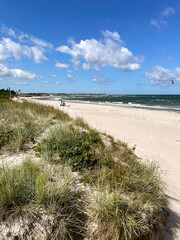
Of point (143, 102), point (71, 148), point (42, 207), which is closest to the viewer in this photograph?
point (42, 207)

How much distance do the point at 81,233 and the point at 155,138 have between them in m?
7.98

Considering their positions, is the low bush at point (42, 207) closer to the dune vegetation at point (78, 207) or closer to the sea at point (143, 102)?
the dune vegetation at point (78, 207)

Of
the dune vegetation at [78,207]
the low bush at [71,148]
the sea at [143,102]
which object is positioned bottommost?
the dune vegetation at [78,207]

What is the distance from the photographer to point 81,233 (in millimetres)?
1984

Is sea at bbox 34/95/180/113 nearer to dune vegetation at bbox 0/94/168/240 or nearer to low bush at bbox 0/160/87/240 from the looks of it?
dune vegetation at bbox 0/94/168/240

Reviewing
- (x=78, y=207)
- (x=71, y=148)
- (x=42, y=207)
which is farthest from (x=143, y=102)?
(x=42, y=207)

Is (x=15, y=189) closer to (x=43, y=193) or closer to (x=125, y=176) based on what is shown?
(x=43, y=193)

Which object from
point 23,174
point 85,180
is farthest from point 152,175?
point 23,174

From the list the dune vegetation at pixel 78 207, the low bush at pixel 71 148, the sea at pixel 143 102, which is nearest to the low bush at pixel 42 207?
the dune vegetation at pixel 78 207

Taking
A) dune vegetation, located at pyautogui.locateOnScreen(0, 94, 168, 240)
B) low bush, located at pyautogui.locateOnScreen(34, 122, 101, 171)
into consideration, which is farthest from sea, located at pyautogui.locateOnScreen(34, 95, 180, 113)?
dune vegetation, located at pyautogui.locateOnScreen(0, 94, 168, 240)

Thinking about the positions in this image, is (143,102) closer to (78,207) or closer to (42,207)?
(78,207)

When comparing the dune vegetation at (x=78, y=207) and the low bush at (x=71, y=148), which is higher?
the low bush at (x=71, y=148)

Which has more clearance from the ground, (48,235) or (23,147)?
(23,147)

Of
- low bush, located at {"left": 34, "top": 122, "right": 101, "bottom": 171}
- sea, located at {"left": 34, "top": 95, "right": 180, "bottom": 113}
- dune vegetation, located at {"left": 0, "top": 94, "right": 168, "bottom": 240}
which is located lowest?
dune vegetation, located at {"left": 0, "top": 94, "right": 168, "bottom": 240}
